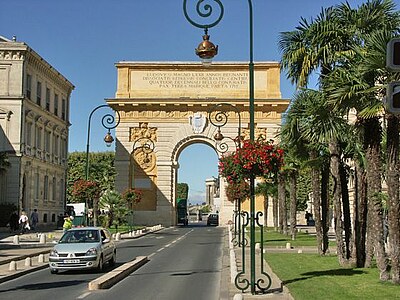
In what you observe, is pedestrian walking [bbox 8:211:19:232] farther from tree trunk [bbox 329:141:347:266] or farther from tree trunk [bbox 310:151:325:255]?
tree trunk [bbox 329:141:347:266]

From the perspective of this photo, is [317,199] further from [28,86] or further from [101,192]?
[28,86]

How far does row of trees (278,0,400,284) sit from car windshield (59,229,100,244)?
24.1 ft

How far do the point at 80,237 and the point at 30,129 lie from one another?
1333 inches

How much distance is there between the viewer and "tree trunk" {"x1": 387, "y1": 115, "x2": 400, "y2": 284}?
15.7 metres

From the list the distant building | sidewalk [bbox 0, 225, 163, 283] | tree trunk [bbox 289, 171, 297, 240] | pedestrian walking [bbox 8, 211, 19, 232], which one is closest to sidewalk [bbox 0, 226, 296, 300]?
sidewalk [bbox 0, 225, 163, 283]

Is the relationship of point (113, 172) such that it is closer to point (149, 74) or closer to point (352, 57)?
point (149, 74)

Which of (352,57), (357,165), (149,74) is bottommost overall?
(357,165)

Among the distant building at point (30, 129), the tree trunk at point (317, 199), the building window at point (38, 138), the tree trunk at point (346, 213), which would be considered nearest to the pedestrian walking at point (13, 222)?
the distant building at point (30, 129)

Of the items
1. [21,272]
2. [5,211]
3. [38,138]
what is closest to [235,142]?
[21,272]

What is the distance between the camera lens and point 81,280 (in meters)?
18.4

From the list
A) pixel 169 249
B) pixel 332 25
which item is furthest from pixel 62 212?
pixel 332 25

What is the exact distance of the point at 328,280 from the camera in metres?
16.9

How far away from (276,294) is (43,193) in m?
45.7

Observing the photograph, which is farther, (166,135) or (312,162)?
(166,135)
